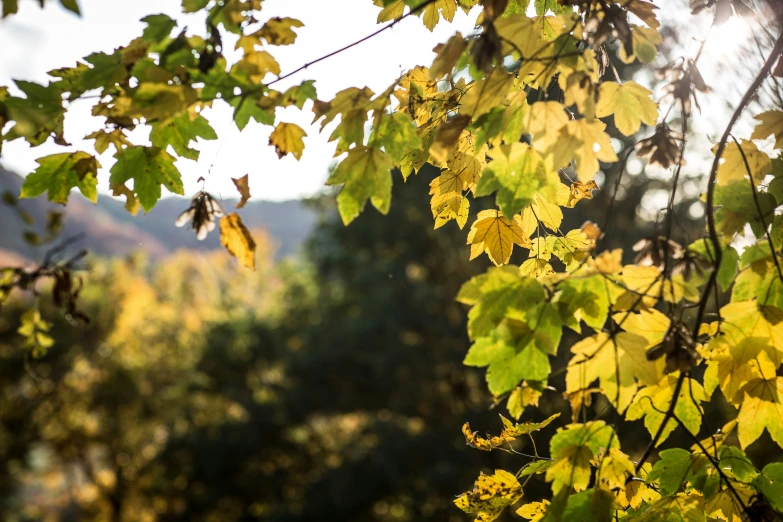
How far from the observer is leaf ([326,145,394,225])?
111cm

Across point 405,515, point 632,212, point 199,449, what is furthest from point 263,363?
point 632,212

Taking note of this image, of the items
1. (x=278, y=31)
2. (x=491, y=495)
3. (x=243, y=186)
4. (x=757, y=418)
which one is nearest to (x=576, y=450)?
(x=491, y=495)

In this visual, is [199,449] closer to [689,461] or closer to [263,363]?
[263,363]

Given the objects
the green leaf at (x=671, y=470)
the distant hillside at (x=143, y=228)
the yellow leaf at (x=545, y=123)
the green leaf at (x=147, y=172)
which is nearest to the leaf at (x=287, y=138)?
the green leaf at (x=147, y=172)

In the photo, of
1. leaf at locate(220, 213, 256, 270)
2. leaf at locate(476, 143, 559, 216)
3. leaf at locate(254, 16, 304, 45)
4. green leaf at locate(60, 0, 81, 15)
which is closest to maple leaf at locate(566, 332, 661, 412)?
leaf at locate(476, 143, 559, 216)

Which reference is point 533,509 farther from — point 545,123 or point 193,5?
point 193,5

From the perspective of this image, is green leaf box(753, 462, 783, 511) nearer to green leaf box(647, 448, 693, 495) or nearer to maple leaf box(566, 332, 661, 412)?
green leaf box(647, 448, 693, 495)

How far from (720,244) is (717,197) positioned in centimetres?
11

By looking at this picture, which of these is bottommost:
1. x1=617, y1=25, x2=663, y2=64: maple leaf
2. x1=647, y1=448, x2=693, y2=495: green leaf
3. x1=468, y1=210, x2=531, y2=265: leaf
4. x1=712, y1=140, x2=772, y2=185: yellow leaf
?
x1=647, y1=448, x2=693, y2=495: green leaf

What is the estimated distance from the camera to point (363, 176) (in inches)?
43.9

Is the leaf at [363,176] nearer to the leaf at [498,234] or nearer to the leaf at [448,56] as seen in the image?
the leaf at [448,56]

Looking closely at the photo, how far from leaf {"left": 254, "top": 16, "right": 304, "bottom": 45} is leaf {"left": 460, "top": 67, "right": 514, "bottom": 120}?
35cm

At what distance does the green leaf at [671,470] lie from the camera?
1.27 meters

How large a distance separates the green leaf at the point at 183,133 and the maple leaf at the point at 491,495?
906mm
